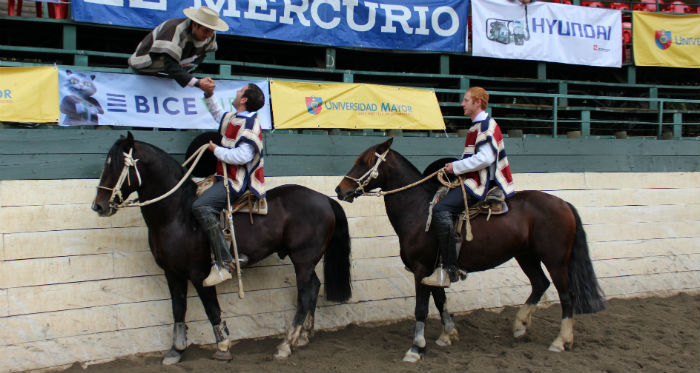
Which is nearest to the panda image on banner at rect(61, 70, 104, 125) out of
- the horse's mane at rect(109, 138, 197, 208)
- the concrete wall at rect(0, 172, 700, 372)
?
the concrete wall at rect(0, 172, 700, 372)

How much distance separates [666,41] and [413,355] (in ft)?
26.4

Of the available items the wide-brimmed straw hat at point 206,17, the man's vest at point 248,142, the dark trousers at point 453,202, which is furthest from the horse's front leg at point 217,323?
the wide-brimmed straw hat at point 206,17

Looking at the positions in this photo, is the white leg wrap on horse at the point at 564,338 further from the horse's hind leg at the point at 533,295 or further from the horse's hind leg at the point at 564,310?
the horse's hind leg at the point at 533,295

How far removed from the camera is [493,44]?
8617 mm

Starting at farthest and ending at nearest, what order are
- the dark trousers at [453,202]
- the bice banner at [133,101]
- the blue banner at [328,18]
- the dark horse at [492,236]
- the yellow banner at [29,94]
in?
the blue banner at [328,18] < the bice banner at [133,101] < the dark horse at [492,236] < the dark trousers at [453,202] < the yellow banner at [29,94]

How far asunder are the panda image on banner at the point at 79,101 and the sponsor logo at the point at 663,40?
9.19 m

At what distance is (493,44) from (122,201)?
6.25 m

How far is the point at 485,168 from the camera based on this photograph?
5.04 m


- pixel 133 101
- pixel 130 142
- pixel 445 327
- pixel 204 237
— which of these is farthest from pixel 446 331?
pixel 133 101

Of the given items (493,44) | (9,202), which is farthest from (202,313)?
(493,44)

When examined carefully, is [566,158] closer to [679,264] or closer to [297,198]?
[679,264]

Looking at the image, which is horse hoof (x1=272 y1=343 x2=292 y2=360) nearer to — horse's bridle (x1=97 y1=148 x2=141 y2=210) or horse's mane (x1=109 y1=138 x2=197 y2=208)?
horse's mane (x1=109 y1=138 x2=197 y2=208)

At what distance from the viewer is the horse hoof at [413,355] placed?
16.4 ft

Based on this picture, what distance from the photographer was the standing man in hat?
538cm
